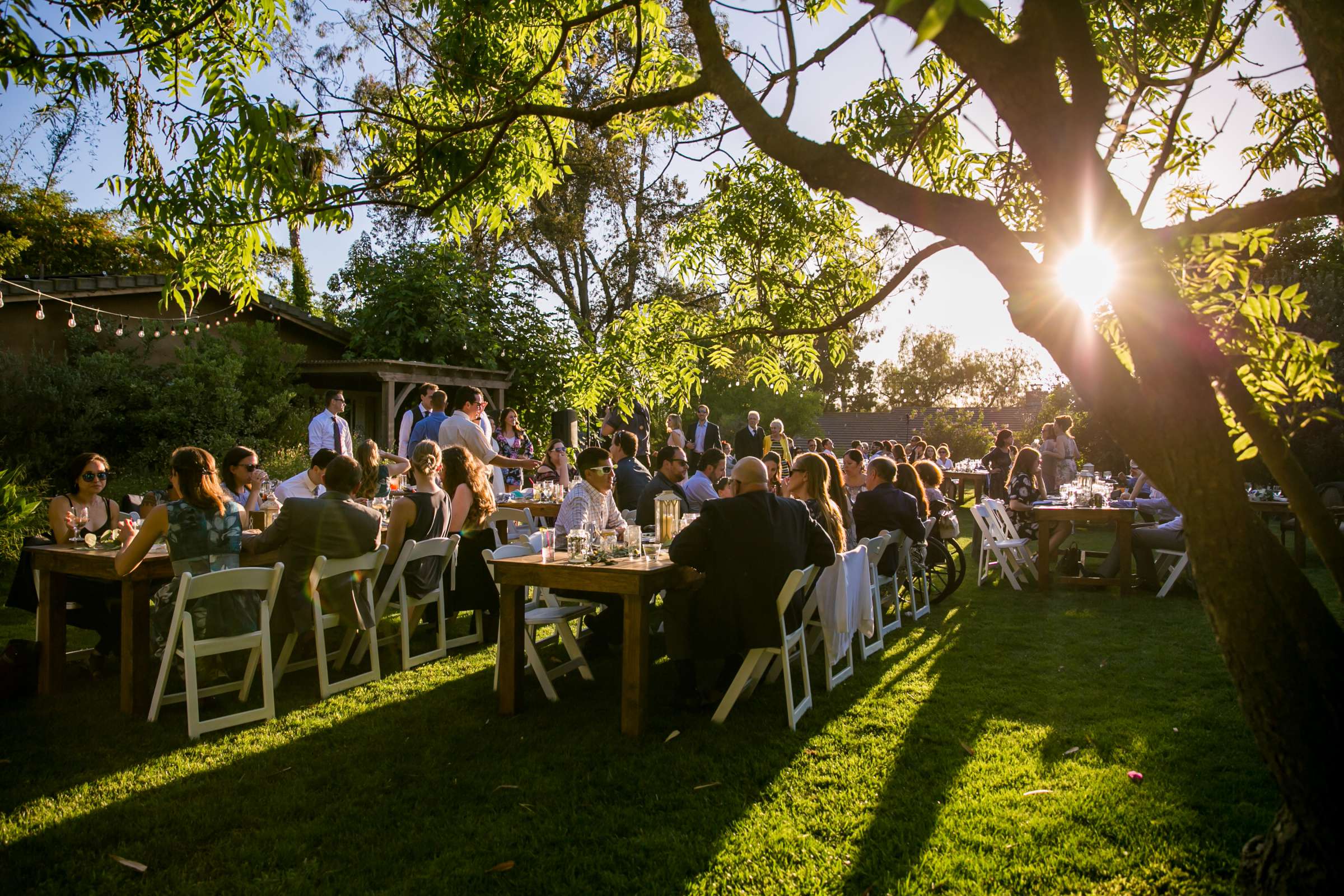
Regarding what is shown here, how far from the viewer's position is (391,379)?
1541cm

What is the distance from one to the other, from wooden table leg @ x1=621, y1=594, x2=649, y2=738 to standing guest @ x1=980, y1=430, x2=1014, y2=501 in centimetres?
973

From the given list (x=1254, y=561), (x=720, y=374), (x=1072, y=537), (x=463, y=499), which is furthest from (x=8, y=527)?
(x=1072, y=537)

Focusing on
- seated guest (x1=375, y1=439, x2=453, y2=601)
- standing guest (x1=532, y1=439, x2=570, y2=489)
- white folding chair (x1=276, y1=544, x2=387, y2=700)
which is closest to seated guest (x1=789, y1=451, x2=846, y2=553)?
seated guest (x1=375, y1=439, x2=453, y2=601)

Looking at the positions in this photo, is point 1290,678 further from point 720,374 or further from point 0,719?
point 0,719

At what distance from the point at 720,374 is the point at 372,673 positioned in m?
2.98

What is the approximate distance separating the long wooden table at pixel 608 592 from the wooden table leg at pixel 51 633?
2.72 m

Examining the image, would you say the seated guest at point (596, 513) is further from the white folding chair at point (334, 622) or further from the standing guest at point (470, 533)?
the white folding chair at point (334, 622)

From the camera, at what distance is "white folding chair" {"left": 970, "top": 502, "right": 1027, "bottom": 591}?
8.80m

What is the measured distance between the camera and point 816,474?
594cm

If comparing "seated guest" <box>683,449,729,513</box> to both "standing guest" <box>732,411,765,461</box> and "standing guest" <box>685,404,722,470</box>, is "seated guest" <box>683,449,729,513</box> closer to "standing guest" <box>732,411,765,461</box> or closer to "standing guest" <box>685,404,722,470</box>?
"standing guest" <box>685,404,722,470</box>

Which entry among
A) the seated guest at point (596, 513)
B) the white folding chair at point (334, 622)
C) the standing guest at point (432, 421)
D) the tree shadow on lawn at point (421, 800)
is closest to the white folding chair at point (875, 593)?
the tree shadow on lawn at point (421, 800)

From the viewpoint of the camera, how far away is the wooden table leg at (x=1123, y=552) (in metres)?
8.41

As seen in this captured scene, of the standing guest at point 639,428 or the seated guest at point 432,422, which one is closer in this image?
the seated guest at point 432,422

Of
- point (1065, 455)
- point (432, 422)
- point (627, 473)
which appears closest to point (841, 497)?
point (627, 473)
